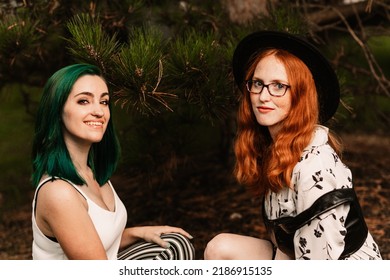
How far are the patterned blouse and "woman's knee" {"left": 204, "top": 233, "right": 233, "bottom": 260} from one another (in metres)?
0.40

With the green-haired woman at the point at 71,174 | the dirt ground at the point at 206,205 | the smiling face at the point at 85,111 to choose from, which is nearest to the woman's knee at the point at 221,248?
the green-haired woman at the point at 71,174

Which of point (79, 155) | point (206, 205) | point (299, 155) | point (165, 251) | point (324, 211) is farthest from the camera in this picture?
point (206, 205)

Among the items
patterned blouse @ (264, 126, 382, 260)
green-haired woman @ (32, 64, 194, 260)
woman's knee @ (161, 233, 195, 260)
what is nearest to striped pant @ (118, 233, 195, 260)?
woman's knee @ (161, 233, 195, 260)

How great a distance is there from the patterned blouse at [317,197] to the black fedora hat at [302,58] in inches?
7.3

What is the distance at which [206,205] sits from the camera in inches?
144

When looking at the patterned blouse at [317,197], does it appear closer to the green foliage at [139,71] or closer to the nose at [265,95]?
the nose at [265,95]

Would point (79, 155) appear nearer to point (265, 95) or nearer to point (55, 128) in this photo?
point (55, 128)

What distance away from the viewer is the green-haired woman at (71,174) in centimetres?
Answer: 181

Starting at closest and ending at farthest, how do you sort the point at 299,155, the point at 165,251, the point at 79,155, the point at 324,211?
the point at 324,211, the point at 299,155, the point at 79,155, the point at 165,251

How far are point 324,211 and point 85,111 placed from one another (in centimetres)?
83

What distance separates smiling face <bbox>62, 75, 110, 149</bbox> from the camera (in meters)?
1.89

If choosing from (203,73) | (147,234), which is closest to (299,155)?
(203,73)

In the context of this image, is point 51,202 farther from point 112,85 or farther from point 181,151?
point 181,151

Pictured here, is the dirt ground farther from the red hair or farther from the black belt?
the red hair
